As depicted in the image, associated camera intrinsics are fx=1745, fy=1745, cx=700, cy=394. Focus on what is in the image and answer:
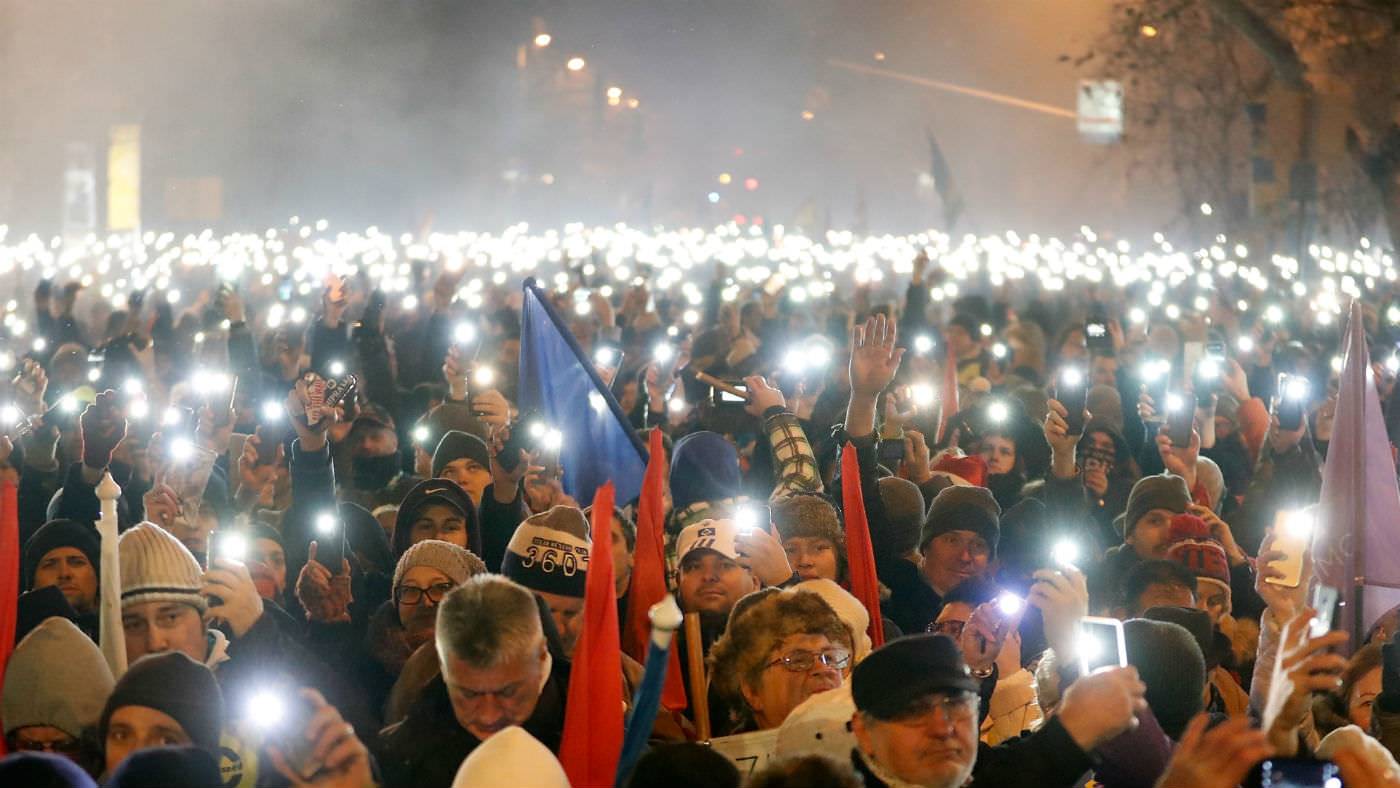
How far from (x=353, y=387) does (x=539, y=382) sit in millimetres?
832

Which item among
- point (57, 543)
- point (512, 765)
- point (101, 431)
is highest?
point (101, 431)

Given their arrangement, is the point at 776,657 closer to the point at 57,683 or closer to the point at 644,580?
the point at 644,580

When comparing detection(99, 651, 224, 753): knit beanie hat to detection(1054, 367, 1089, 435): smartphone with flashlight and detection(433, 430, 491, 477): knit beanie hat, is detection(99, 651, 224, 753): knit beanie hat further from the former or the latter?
detection(1054, 367, 1089, 435): smartphone with flashlight

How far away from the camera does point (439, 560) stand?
557 centimetres

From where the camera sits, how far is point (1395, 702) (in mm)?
5355

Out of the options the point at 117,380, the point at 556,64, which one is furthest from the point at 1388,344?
the point at 556,64

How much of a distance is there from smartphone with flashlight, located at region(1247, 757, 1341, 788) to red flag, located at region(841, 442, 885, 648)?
173cm

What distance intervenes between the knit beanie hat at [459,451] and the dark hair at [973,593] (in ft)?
8.23

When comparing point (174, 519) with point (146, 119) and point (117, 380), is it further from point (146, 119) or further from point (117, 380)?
point (146, 119)

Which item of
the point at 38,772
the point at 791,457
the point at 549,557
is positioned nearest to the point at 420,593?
the point at 549,557

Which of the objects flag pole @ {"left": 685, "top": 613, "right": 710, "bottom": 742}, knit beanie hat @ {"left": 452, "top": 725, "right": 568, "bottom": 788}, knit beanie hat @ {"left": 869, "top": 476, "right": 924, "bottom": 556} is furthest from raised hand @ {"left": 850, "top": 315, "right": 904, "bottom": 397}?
knit beanie hat @ {"left": 452, "top": 725, "right": 568, "bottom": 788}

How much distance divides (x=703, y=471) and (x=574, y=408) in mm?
721

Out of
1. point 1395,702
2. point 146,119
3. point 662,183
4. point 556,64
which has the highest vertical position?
point 556,64

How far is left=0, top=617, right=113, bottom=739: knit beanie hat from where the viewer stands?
4559 mm
